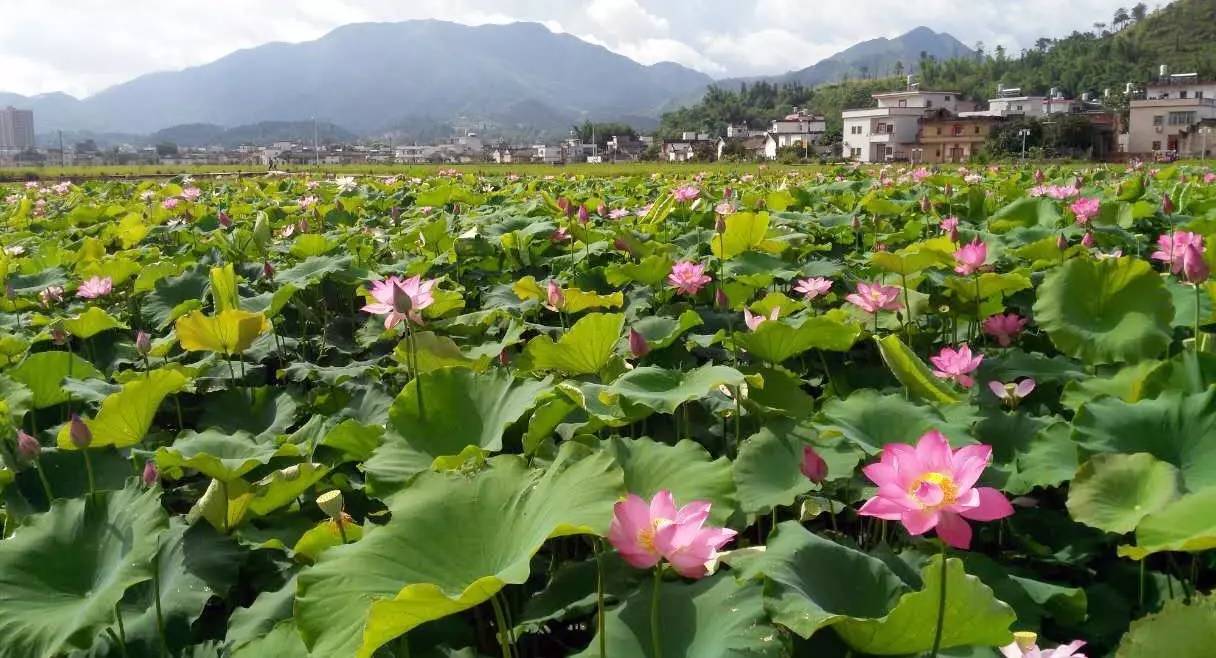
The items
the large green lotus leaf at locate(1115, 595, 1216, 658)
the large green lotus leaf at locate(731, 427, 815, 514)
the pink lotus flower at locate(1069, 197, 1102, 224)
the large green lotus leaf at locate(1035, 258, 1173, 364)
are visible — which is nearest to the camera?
the large green lotus leaf at locate(1115, 595, 1216, 658)

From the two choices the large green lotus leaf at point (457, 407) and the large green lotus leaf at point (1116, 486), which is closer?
the large green lotus leaf at point (1116, 486)

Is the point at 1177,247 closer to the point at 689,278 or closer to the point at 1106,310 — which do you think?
the point at 1106,310

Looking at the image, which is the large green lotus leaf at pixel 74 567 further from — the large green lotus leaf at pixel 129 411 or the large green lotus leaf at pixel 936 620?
the large green lotus leaf at pixel 936 620

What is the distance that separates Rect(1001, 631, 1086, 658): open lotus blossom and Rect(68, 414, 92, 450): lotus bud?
1.42m

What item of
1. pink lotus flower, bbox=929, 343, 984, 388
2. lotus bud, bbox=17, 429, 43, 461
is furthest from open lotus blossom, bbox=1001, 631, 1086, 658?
lotus bud, bbox=17, 429, 43, 461

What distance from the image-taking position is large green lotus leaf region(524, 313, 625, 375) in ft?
5.46

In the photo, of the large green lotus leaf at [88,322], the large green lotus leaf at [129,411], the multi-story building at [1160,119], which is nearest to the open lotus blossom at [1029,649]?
the large green lotus leaf at [129,411]

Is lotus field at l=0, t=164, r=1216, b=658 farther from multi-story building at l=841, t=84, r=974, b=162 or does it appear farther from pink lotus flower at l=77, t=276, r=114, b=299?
multi-story building at l=841, t=84, r=974, b=162

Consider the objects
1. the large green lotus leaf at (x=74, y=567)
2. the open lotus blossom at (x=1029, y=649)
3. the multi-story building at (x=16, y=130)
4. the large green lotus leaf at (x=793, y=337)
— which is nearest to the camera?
the open lotus blossom at (x=1029, y=649)

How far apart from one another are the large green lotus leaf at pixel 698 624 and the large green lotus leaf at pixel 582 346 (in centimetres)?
69

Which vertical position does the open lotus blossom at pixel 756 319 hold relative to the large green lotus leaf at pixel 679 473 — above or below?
above

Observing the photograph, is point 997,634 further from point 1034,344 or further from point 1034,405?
point 1034,344

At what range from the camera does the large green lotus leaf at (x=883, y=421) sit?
1.43 m

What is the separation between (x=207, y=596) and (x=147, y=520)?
5.5 inches
